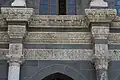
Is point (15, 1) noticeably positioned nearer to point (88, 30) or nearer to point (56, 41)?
point (56, 41)

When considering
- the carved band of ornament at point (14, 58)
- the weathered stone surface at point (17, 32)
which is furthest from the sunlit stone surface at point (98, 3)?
the carved band of ornament at point (14, 58)

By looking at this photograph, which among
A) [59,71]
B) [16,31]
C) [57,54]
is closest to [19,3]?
[16,31]

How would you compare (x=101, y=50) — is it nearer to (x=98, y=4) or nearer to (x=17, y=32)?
(x=98, y=4)

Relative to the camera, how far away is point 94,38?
30.5 ft

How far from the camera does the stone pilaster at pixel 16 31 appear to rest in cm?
905

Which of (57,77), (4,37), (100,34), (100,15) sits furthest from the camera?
(4,37)

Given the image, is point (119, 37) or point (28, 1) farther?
point (28, 1)

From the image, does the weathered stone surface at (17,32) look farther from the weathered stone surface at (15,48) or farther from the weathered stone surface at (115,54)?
the weathered stone surface at (115,54)

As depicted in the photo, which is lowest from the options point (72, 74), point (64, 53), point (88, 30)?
point (72, 74)

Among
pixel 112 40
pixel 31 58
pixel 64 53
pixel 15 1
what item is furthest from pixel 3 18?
pixel 112 40

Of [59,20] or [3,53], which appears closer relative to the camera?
[3,53]

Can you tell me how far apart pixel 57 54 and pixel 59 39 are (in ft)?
1.61

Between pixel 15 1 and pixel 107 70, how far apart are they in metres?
3.63

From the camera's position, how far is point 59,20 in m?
9.73
